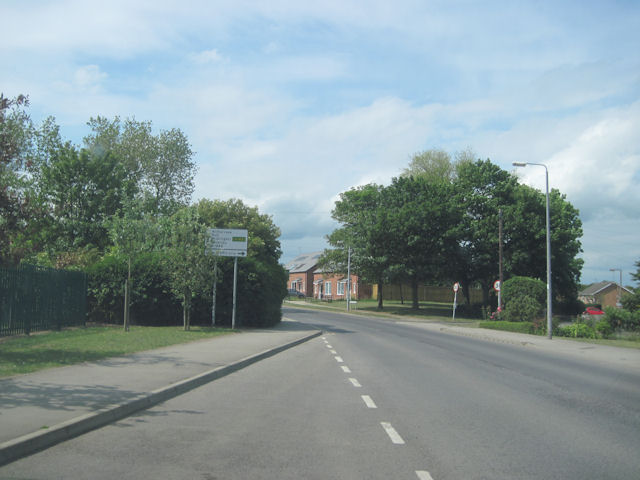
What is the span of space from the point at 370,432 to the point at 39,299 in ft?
48.7

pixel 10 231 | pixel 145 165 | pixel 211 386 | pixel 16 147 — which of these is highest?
pixel 145 165

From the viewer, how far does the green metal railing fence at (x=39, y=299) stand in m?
15.8

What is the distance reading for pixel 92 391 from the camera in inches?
310

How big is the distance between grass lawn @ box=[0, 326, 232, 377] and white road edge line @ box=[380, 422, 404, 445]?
258 inches

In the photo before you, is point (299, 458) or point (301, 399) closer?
point (299, 458)

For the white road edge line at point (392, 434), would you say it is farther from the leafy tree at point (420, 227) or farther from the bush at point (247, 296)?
the leafy tree at point (420, 227)

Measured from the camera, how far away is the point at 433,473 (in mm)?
4828

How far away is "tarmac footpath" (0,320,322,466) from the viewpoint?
5648mm

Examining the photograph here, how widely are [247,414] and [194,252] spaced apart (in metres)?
14.8

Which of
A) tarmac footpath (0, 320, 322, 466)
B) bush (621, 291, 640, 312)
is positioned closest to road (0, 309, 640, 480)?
tarmac footpath (0, 320, 322, 466)

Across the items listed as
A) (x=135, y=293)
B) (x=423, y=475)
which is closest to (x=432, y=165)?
(x=135, y=293)

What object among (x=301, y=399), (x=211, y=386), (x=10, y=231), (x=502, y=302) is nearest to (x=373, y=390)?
(x=301, y=399)

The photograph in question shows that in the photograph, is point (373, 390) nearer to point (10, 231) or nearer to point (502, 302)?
point (10, 231)

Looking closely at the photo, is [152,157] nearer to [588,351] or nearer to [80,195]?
[80,195]
